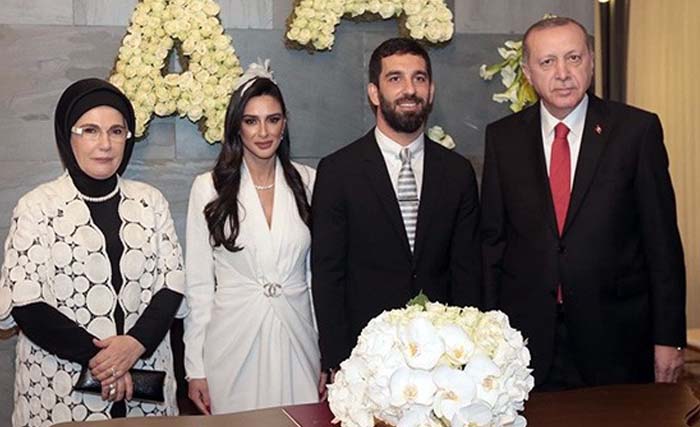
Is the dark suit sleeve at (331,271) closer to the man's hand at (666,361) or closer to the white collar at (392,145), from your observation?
the white collar at (392,145)

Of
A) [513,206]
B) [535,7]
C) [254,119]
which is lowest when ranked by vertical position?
[513,206]

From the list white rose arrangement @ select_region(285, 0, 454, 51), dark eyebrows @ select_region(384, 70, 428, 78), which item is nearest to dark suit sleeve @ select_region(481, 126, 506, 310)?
dark eyebrows @ select_region(384, 70, 428, 78)

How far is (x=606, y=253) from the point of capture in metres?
3.22

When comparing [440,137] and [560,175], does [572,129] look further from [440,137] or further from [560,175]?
[440,137]

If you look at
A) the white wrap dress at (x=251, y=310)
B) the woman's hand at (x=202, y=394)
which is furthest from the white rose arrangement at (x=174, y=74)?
the woman's hand at (x=202, y=394)

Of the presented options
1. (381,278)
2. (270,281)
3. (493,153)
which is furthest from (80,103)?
(493,153)

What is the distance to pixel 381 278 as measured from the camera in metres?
3.48

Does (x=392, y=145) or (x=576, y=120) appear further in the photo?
(x=392, y=145)

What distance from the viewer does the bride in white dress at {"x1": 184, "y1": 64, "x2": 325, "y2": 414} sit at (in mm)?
3562

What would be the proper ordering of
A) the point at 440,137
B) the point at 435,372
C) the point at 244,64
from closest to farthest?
the point at 435,372, the point at 244,64, the point at 440,137

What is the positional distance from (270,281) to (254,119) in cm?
59

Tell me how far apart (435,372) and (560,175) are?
1.51 metres

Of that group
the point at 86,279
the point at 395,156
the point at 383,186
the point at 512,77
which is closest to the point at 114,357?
the point at 86,279

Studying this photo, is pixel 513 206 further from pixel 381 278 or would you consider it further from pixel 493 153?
pixel 381 278
